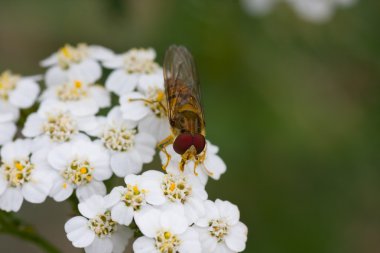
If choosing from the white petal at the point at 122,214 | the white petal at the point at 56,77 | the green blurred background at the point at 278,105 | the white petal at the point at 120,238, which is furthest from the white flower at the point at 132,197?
the green blurred background at the point at 278,105

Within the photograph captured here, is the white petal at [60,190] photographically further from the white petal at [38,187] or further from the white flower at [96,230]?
the white flower at [96,230]

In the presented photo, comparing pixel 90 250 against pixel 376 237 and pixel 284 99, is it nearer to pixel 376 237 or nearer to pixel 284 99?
pixel 284 99

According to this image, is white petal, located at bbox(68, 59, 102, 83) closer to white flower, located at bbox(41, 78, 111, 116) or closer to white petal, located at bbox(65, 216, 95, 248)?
white flower, located at bbox(41, 78, 111, 116)

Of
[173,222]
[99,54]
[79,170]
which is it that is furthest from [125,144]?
[99,54]

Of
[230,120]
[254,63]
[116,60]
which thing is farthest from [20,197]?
[254,63]

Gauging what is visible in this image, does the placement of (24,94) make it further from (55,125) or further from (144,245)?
(144,245)
